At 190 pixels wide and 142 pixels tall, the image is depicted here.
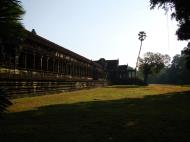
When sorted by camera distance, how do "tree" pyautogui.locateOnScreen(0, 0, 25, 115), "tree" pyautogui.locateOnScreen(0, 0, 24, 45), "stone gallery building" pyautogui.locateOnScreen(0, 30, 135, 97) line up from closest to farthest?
"tree" pyautogui.locateOnScreen(0, 0, 25, 115)
"tree" pyautogui.locateOnScreen(0, 0, 24, 45)
"stone gallery building" pyautogui.locateOnScreen(0, 30, 135, 97)

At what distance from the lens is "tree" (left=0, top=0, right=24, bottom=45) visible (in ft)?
11.1

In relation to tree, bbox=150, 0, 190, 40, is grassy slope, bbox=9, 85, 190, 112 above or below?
below

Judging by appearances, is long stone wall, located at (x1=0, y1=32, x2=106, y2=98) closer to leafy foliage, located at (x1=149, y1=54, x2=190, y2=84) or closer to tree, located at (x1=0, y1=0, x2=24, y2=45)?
tree, located at (x1=0, y1=0, x2=24, y2=45)

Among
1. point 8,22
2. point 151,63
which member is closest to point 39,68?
point 8,22

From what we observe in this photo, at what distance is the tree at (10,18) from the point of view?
339 centimetres

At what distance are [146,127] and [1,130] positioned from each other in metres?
4.00

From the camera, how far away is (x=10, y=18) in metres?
3.56

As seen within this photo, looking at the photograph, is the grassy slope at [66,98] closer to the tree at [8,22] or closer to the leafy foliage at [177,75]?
the tree at [8,22]

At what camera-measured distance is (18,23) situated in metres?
3.77

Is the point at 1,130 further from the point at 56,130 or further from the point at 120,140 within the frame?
the point at 120,140

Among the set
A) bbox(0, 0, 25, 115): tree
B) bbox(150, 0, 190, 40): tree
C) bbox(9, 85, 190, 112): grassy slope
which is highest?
bbox(150, 0, 190, 40): tree

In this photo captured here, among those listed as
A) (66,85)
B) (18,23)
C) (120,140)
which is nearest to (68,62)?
(66,85)

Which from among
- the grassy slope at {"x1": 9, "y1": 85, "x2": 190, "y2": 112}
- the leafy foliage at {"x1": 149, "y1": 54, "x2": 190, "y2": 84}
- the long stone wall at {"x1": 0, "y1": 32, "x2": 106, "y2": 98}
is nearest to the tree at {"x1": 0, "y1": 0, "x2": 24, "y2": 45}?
the long stone wall at {"x1": 0, "y1": 32, "x2": 106, "y2": 98}

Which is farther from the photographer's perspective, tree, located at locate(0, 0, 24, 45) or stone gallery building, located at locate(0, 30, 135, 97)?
stone gallery building, located at locate(0, 30, 135, 97)
